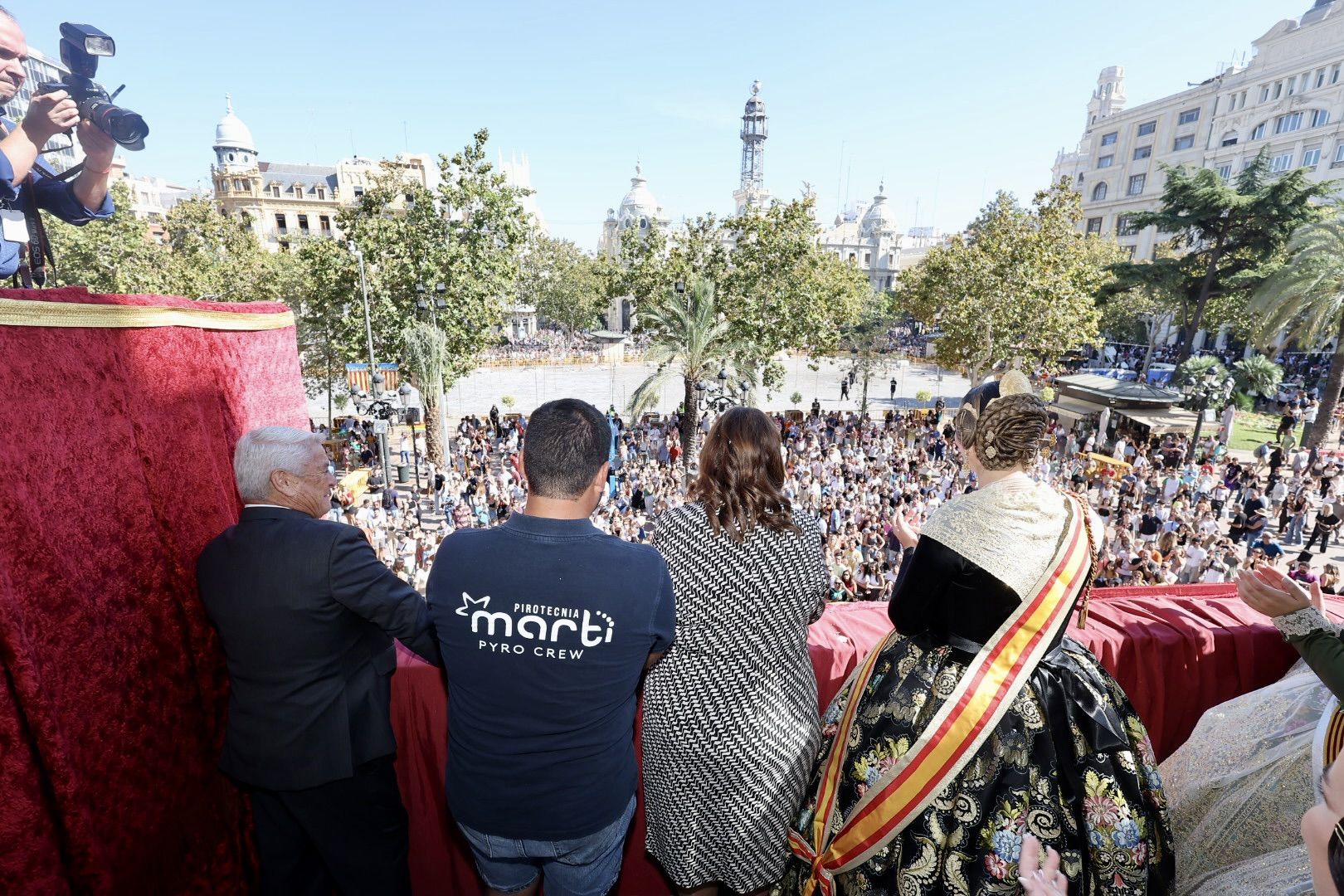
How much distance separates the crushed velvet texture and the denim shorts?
0.84 metres

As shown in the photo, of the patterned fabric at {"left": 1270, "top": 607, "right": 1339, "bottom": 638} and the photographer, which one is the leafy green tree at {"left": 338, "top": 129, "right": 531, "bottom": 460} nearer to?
the photographer

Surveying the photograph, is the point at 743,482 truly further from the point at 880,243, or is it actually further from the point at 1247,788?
the point at 880,243

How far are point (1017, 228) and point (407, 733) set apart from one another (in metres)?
21.1

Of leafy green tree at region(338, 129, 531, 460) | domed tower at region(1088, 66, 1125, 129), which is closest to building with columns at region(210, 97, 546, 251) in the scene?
leafy green tree at region(338, 129, 531, 460)

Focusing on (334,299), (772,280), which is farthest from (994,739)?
(334,299)

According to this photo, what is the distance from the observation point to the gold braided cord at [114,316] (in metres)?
1.34

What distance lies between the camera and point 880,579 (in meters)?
7.83

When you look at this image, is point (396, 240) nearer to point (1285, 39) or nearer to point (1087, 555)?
point (1087, 555)

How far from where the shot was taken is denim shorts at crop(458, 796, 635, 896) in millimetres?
1549

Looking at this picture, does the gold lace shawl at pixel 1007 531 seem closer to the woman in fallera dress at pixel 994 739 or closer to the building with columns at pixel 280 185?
the woman in fallera dress at pixel 994 739

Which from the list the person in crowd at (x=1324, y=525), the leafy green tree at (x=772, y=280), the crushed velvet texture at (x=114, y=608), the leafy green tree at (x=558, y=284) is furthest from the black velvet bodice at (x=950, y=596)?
the leafy green tree at (x=558, y=284)

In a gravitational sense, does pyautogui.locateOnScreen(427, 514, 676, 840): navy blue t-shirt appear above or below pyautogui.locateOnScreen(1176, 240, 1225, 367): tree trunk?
below

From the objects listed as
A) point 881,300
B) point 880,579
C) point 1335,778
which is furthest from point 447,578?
point 881,300

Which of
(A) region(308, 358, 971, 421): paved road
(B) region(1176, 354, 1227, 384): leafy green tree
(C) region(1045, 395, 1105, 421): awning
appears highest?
(B) region(1176, 354, 1227, 384): leafy green tree
